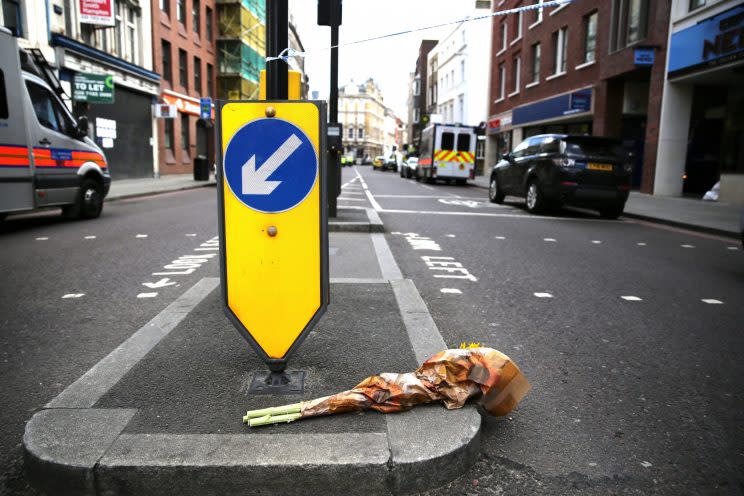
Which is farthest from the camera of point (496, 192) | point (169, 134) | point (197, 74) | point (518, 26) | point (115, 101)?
point (197, 74)

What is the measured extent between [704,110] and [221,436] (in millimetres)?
21481

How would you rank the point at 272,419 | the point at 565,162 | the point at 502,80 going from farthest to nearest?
the point at 502,80 < the point at 565,162 < the point at 272,419

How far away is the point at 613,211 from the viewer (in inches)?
506

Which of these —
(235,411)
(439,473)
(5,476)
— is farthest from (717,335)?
(5,476)

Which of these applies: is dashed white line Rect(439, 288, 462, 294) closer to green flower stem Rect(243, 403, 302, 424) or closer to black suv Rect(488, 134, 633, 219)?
green flower stem Rect(243, 403, 302, 424)

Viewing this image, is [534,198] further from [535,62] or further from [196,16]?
[196,16]

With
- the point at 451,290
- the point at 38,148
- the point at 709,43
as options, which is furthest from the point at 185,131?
the point at 451,290

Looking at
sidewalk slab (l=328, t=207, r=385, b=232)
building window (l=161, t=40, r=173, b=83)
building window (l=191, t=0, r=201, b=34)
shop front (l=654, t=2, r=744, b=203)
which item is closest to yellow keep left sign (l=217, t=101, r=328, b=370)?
sidewalk slab (l=328, t=207, r=385, b=232)

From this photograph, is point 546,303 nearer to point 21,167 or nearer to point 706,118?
point 21,167

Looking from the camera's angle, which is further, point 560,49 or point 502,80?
point 502,80

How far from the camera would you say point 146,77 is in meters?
25.9

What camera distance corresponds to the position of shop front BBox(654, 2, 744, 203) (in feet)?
50.4

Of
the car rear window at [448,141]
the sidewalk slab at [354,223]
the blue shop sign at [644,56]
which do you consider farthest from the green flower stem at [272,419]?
the car rear window at [448,141]

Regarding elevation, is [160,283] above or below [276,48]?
below
